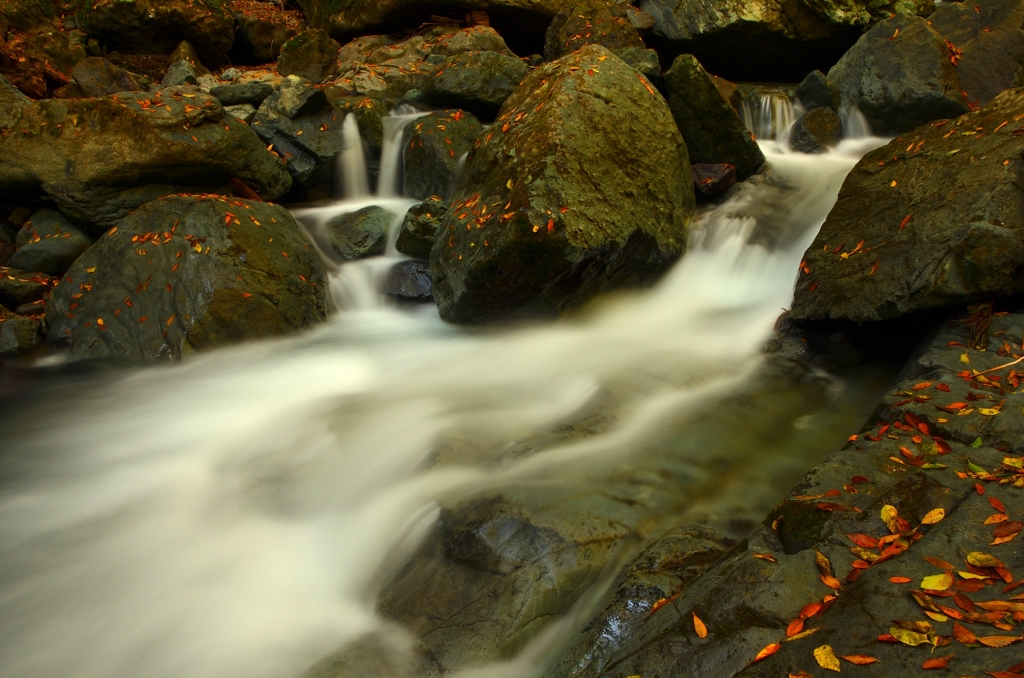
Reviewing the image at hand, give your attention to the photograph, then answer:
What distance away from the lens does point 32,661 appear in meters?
3.14

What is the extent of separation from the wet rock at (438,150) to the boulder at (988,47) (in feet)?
21.8

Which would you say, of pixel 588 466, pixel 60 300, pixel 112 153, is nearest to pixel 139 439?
pixel 60 300

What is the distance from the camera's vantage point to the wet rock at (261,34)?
1427cm

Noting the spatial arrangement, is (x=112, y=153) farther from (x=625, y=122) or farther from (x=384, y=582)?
(x=384, y=582)

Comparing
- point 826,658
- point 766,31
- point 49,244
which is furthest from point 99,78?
point 826,658

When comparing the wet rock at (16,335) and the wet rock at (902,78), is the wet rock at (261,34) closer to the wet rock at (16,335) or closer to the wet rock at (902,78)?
the wet rock at (16,335)

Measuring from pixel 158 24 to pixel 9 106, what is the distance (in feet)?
20.3

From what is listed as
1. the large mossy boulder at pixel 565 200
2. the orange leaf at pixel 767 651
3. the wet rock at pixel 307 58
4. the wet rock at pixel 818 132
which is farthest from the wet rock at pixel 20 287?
the wet rock at pixel 818 132

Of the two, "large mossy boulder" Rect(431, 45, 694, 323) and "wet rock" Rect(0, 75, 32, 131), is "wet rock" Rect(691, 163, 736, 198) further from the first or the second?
"wet rock" Rect(0, 75, 32, 131)

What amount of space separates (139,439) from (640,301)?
4.85 metres

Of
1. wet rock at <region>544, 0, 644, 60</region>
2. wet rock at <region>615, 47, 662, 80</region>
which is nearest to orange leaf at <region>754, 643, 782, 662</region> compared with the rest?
wet rock at <region>615, 47, 662, 80</region>

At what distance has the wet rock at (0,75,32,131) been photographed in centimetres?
781

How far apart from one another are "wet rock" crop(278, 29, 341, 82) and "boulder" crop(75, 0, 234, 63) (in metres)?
1.89

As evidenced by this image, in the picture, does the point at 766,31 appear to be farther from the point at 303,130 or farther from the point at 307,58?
the point at 307,58
